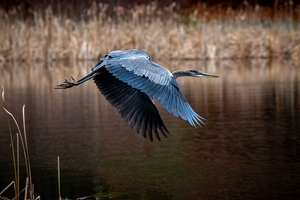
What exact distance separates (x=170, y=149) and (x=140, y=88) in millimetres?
1913

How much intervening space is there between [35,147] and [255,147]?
7.87 feet

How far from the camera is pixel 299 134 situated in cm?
595

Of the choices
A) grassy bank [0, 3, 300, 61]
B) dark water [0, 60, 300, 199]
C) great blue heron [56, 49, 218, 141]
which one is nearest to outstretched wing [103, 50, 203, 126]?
great blue heron [56, 49, 218, 141]

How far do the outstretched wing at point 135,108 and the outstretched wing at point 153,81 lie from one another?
0.34 m

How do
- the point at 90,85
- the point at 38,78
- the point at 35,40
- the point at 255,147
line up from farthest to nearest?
the point at 35,40, the point at 38,78, the point at 90,85, the point at 255,147

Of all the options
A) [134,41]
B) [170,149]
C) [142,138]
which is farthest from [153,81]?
[134,41]

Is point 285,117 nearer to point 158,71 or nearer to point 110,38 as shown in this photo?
point 158,71

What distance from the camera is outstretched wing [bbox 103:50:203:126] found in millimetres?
3473

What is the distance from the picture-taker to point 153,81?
357 centimetres

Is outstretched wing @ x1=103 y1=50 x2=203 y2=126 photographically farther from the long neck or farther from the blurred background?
the blurred background

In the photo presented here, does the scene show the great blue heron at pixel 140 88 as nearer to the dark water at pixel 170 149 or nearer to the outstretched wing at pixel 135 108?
the outstretched wing at pixel 135 108

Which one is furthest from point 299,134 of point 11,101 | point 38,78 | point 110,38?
point 110,38

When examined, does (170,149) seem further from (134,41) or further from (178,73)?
(134,41)

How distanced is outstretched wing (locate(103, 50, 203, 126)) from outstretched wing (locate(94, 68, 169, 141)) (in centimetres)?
34
